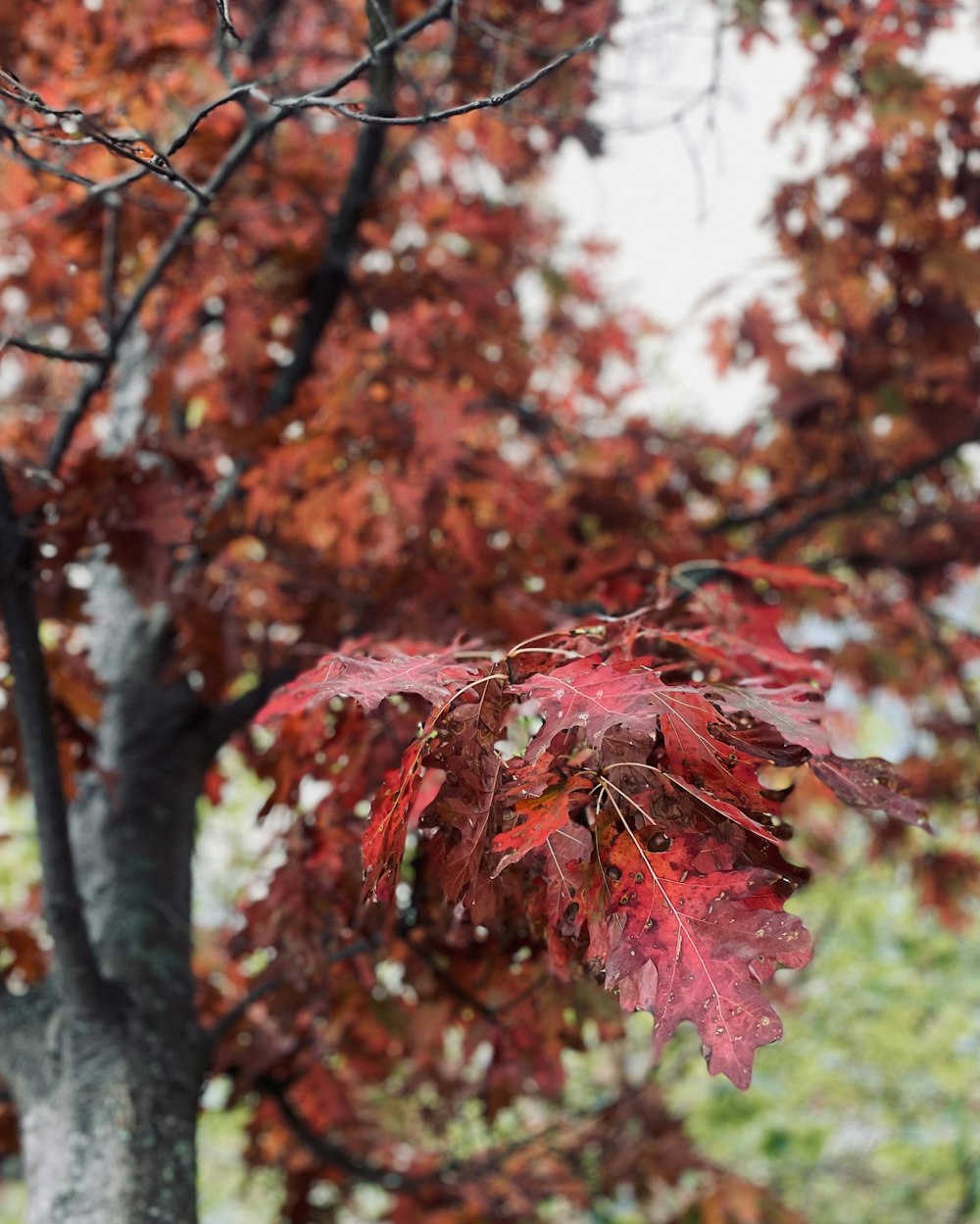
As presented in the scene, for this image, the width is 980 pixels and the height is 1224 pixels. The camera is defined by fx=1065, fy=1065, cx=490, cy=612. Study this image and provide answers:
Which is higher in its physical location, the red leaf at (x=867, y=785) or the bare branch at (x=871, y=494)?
the bare branch at (x=871, y=494)

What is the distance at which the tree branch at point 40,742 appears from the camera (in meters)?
1.51

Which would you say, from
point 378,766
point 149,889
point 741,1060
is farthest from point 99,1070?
point 741,1060

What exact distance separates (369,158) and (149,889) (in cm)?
154

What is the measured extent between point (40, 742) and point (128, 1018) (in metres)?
0.52

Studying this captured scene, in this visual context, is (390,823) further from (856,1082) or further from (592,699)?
(856,1082)

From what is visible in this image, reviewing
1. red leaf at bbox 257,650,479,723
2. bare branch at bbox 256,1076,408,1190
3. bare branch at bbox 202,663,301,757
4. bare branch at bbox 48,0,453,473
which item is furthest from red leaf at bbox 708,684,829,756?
bare branch at bbox 256,1076,408,1190

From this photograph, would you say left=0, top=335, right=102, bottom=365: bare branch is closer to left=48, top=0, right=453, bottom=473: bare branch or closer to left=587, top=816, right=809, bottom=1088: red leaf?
left=48, top=0, right=453, bottom=473: bare branch

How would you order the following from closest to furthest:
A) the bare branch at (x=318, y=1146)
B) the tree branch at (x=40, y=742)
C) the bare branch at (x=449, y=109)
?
1. the bare branch at (x=449, y=109)
2. the tree branch at (x=40, y=742)
3. the bare branch at (x=318, y=1146)

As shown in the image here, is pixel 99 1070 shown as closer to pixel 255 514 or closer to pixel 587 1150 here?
pixel 255 514

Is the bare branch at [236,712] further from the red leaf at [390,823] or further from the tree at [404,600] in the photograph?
the red leaf at [390,823]

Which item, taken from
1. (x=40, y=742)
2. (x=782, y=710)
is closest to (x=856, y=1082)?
(x=40, y=742)

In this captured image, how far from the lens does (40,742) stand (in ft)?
4.99

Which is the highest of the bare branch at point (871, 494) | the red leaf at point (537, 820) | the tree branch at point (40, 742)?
the bare branch at point (871, 494)

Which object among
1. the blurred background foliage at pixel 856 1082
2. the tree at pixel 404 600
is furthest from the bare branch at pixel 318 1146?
the blurred background foliage at pixel 856 1082
